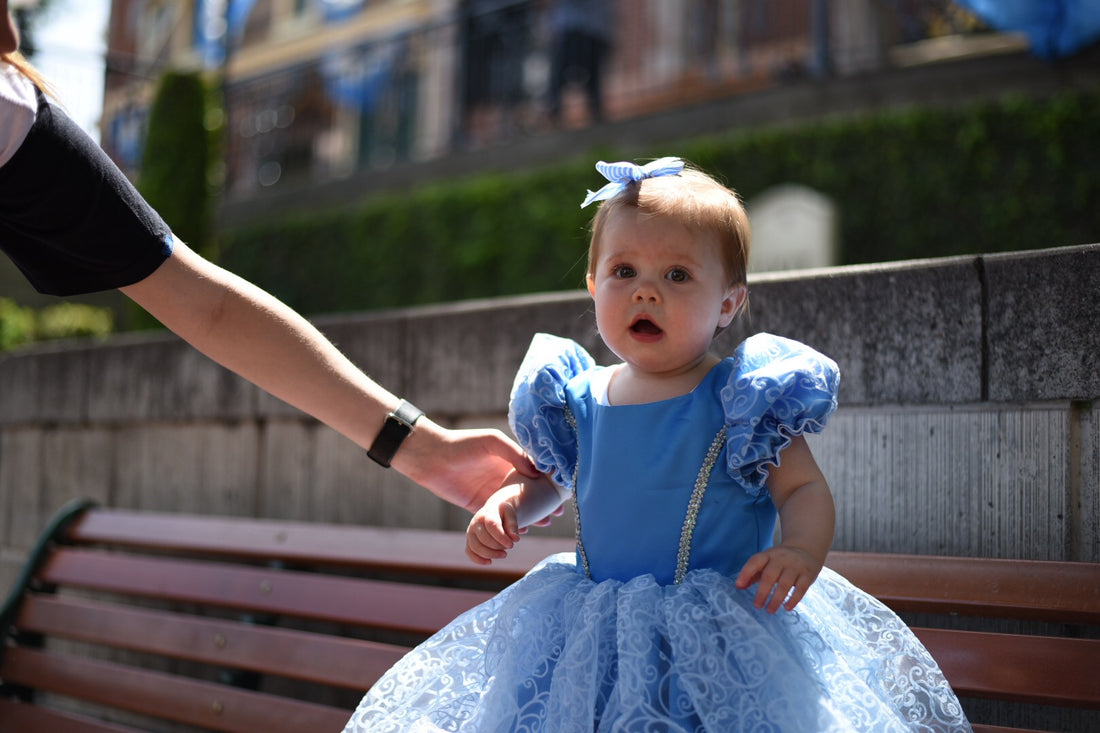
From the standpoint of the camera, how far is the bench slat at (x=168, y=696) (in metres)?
2.62

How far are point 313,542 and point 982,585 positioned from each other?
1.87 m

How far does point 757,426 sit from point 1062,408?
0.78 m

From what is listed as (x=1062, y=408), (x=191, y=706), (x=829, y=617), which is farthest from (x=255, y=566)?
(x=1062, y=408)

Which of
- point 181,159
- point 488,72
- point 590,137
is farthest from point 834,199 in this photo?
point 181,159

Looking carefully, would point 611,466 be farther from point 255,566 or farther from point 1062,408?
point 255,566

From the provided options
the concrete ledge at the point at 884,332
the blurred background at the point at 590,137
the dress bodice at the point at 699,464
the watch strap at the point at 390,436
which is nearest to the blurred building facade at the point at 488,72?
the blurred background at the point at 590,137

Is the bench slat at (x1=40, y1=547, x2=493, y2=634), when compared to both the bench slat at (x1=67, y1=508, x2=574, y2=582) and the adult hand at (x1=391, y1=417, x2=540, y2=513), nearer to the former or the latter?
the bench slat at (x1=67, y1=508, x2=574, y2=582)

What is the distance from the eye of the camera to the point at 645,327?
184cm

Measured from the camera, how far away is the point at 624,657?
161 cm

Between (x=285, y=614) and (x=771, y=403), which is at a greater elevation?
(x=771, y=403)

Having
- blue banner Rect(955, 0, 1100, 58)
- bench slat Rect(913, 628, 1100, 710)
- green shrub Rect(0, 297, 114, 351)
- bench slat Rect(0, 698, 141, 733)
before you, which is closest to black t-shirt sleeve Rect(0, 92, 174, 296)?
bench slat Rect(0, 698, 141, 733)

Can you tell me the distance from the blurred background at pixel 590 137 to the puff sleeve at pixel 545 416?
1.28 meters

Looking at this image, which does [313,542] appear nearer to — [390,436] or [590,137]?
[390,436]

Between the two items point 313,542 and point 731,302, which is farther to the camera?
point 313,542
